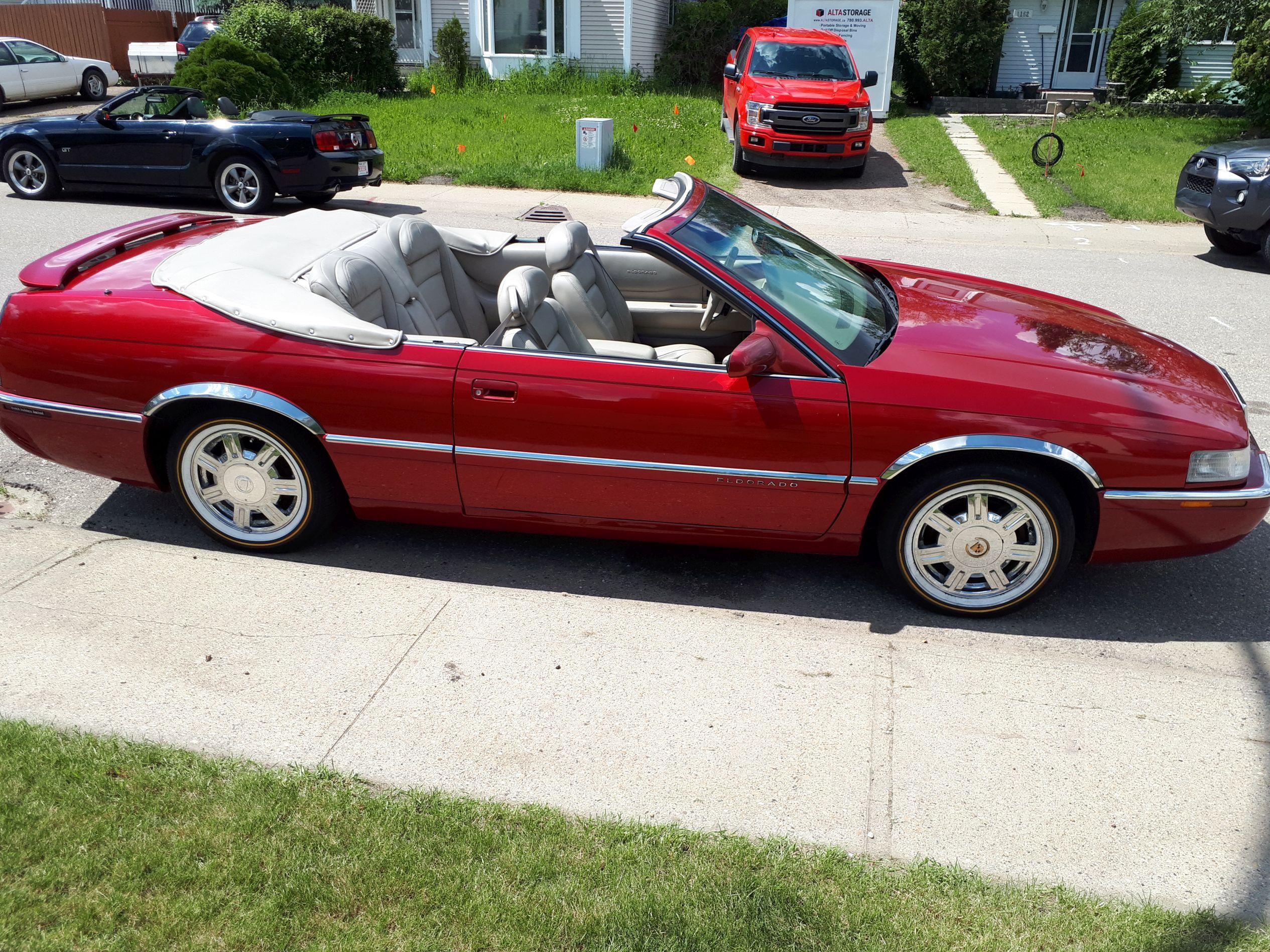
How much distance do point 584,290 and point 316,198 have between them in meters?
9.31

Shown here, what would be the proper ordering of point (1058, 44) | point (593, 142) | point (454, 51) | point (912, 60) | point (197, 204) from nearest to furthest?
point (197, 204) → point (593, 142) → point (454, 51) → point (912, 60) → point (1058, 44)

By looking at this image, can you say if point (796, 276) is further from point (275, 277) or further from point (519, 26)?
point (519, 26)

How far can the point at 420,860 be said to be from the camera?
2.90 m

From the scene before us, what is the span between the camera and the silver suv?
10633 mm

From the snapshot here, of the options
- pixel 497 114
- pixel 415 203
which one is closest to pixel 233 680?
pixel 415 203

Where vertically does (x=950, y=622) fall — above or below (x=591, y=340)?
below

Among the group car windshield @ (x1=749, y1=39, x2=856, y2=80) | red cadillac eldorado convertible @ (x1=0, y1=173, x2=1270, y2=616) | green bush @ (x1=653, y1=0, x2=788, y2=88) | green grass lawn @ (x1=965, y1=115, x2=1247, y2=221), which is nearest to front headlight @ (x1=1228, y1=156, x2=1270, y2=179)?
green grass lawn @ (x1=965, y1=115, x2=1247, y2=221)

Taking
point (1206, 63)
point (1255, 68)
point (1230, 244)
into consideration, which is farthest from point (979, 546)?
point (1206, 63)

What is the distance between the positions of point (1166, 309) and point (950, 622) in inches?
249

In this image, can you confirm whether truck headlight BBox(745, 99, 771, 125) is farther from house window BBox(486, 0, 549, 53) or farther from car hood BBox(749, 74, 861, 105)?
house window BBox(486, 0, 549, 53)

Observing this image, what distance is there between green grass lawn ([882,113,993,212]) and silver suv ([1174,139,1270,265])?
10.4 feet

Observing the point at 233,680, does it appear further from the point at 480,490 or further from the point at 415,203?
the point at 415,203

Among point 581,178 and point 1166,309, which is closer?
point 1166,309

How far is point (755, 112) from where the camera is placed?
15.3 meters
